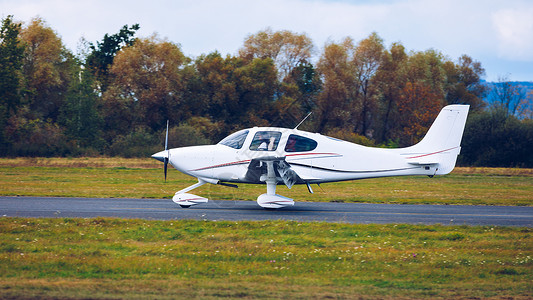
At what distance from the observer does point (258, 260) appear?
866 cm

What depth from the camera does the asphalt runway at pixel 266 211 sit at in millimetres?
13039

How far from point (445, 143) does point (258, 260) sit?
9077mm

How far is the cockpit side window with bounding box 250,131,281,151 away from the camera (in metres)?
14.5

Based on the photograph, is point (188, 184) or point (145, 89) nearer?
point (188, 184)

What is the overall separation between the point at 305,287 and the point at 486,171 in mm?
33314

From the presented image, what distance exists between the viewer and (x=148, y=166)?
34.0 metres

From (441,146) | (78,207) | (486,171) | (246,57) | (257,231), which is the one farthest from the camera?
(246,57)

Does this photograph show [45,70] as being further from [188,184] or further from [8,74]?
[188,184]

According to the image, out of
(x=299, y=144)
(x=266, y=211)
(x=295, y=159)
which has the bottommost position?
(x=266, y=211)

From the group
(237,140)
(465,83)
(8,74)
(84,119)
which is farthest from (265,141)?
(465,83)

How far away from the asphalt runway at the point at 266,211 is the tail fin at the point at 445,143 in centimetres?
152

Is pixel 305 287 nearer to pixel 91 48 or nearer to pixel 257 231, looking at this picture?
pixel 257 231

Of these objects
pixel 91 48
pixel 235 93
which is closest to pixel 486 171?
pixel 235 93

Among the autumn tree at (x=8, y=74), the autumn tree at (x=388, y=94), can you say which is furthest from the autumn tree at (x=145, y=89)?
the autumn tree at (x=388, y=94)
